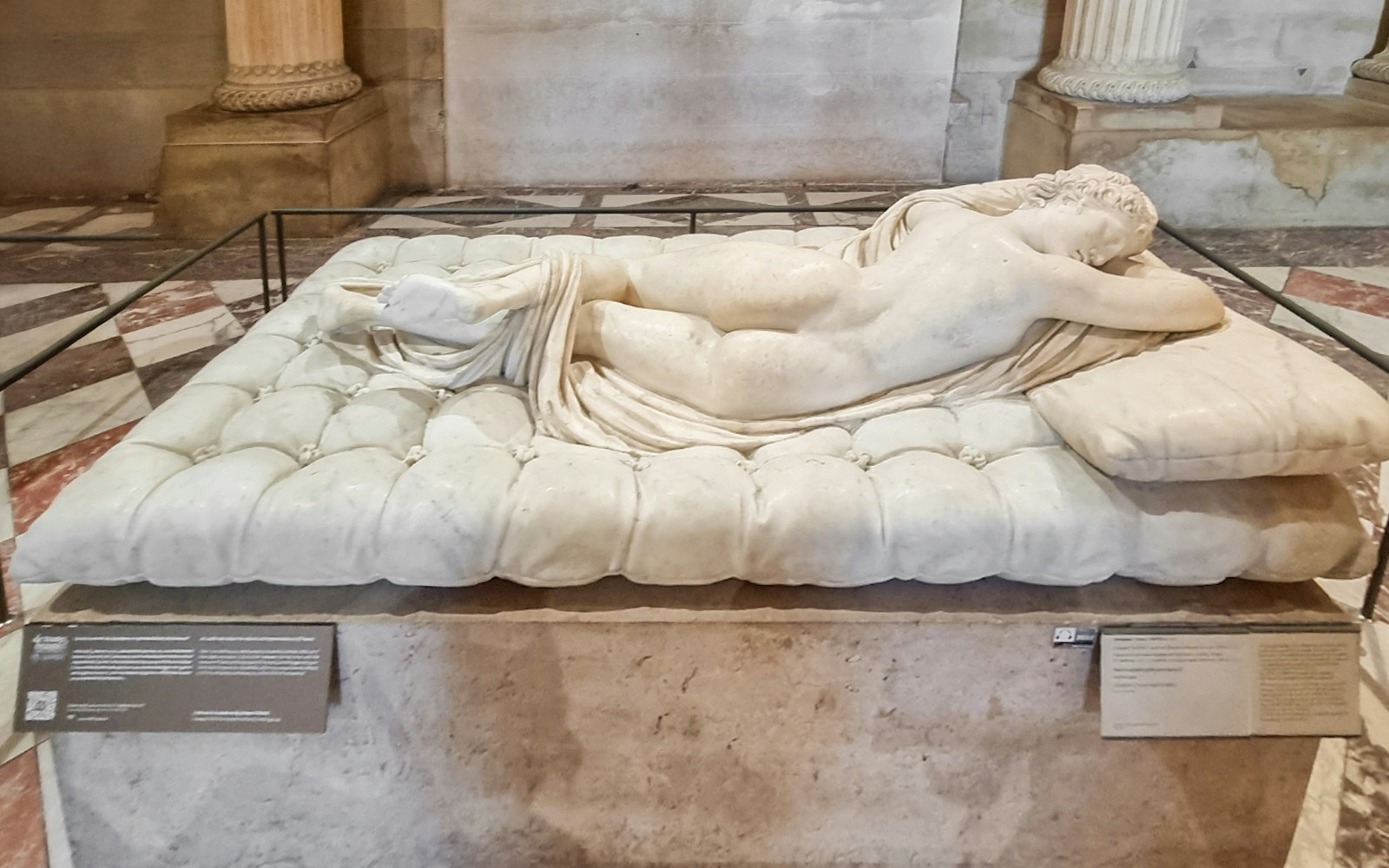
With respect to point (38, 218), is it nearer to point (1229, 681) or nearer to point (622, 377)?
point (622, 377)

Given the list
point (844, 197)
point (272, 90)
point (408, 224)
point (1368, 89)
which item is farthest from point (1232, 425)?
point (1368, 89)

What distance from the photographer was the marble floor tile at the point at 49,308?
14.5 ft

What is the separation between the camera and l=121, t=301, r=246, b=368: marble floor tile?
13.3ft

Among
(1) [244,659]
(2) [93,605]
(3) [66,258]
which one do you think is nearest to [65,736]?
(2) [93,605]

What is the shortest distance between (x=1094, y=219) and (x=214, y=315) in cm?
363

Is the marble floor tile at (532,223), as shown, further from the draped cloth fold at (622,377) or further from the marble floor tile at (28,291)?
the draped cloth fold at (622,377)

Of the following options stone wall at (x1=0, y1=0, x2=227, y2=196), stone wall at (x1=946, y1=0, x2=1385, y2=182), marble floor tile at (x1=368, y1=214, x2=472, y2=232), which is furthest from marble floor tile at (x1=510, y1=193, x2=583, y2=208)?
stone wall at (x1=946, y1=0, x2=1385, y2=182)

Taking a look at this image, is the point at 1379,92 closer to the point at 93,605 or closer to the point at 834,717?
the point at 834,717

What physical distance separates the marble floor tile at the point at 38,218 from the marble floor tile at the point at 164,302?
1581 millimetres

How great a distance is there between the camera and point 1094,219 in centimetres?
234

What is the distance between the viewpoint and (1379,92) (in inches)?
250

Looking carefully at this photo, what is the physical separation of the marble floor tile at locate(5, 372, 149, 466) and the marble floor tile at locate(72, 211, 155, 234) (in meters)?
2.51

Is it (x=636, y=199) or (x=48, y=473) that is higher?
(x=636, y=199)

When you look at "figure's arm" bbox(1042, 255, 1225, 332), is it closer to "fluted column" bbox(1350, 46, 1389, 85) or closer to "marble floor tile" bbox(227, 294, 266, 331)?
"marble floor tile" bbox(227, 294, 266, 331)
